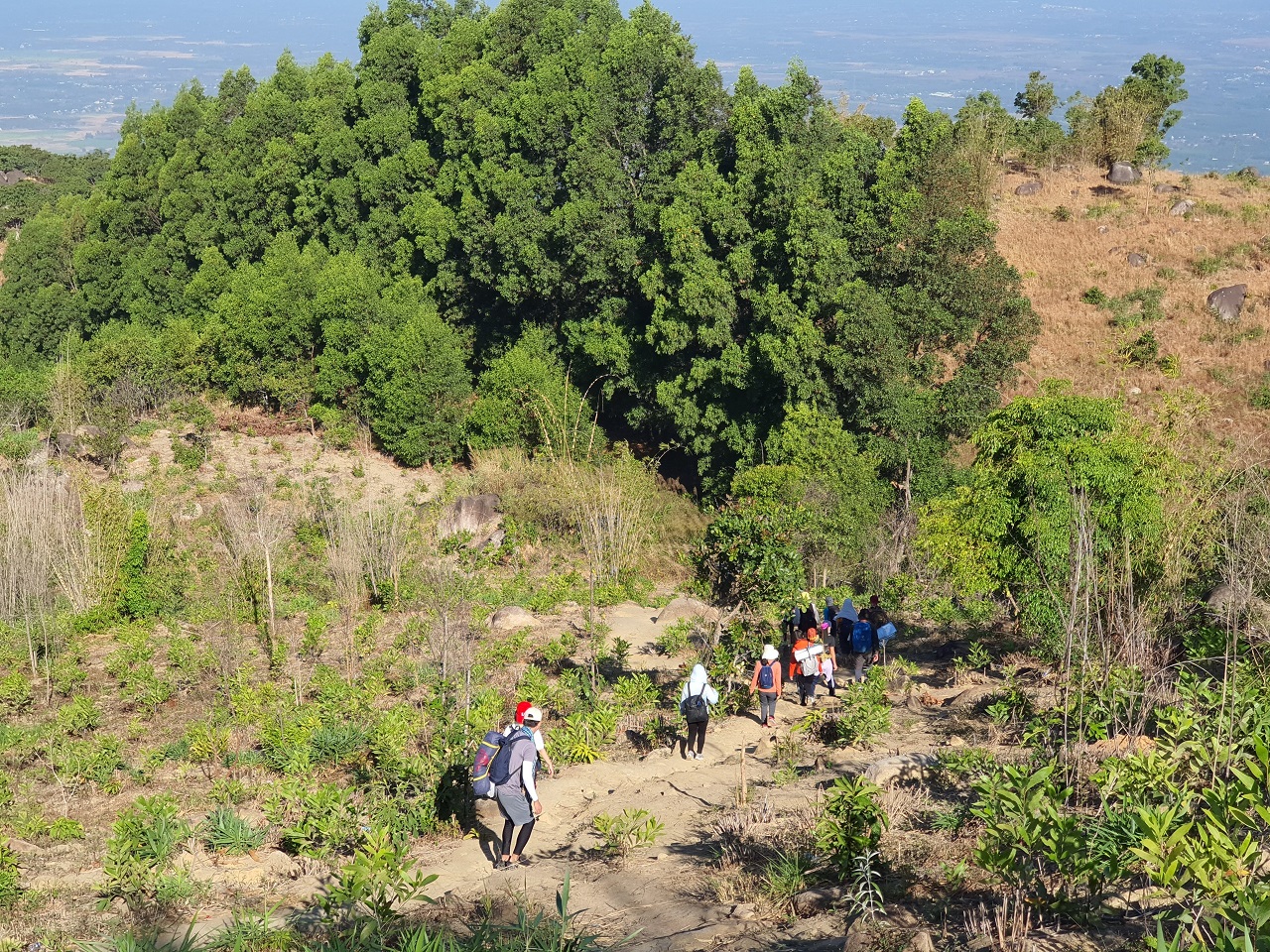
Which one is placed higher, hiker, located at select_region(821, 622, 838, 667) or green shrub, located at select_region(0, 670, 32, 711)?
hiker, located at select_region(821, 622, 838, 667)

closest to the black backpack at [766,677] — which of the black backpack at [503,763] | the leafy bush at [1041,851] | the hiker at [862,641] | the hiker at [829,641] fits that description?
the hiker at [829,641]

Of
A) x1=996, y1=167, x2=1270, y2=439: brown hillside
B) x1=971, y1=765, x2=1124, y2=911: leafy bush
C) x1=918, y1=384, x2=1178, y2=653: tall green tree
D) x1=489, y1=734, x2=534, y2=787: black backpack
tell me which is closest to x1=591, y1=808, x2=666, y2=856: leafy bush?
x1=489, y1=734, x2=534, y2=787: black backpack

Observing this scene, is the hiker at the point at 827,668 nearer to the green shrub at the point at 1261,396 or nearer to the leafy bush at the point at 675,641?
the leafy bush at the point at 675,641

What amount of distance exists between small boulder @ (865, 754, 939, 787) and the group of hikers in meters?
1.75

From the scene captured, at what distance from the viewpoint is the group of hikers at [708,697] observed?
309 inches

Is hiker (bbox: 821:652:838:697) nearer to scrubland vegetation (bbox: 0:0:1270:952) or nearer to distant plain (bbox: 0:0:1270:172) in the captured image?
scrubland vegetation (bbox: 0:0:1270:952)

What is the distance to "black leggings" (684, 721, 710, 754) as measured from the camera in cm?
1009

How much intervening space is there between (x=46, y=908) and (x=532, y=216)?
19.4m

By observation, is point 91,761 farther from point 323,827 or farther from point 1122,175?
point 1122,175

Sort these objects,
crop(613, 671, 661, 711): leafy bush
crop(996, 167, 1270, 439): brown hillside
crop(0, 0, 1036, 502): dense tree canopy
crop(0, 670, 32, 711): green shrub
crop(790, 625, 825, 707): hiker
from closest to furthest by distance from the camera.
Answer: crop(790, 625, 825, 707): hiker < crop(613, 671, 661, 711): leafy bush < crop(0, 670, 32, 711): green shrub < crop(0, 0, 1036, 502): dense tree canopy < crop(996, 167, 1270, 439): brown hillside

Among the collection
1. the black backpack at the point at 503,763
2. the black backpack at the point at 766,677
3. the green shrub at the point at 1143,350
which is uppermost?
the green shrub at the point at 1143,350

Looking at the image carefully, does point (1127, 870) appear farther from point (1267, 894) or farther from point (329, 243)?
point (329, 243)

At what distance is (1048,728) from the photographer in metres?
8.21

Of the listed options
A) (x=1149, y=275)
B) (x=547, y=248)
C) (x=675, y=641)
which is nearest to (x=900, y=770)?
(x=675, y=641)
